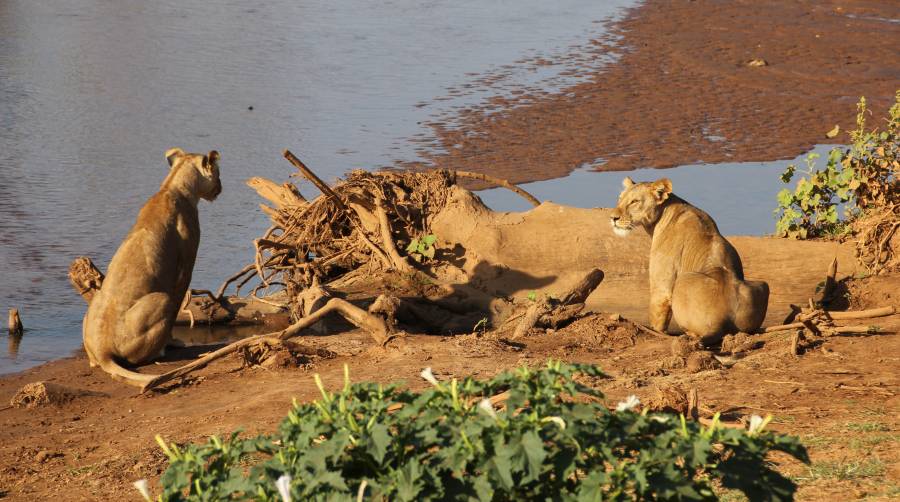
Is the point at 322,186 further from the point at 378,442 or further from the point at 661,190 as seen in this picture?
the point at 378,442

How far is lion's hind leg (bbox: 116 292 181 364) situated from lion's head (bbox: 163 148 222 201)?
1218 millimetres

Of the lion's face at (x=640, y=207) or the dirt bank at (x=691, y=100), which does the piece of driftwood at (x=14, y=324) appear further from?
the dirt bank at (x=691, y=100)

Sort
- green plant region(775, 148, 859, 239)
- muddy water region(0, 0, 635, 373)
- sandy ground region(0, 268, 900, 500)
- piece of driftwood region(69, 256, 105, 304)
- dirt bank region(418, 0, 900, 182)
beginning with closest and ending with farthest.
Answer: sandy ground region(0, 268, 900, 500)
piece of driftwood region(69, 256, 105, 304)
green plant region(775, 148, 859, 239)
muddy water region(0, 0, 635, 373)
dirt bank region(418, 0, 900, 182)

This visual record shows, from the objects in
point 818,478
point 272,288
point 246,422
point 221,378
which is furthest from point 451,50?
point 818,478

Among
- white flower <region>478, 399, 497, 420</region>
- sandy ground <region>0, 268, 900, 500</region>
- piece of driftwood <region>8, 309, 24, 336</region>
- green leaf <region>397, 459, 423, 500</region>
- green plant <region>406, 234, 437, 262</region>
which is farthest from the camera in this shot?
green plant <region>406, 234, 437, 262</region>

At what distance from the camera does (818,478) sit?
20.3 feet

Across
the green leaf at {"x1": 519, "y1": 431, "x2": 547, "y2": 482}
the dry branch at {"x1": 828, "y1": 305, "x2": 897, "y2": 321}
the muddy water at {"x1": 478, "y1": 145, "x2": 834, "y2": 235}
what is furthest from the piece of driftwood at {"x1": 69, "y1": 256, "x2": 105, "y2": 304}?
the green leaf at {"x1": 519, "y1": 431, "x2": 547, "y2": 482}

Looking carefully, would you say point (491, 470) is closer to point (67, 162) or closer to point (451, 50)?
point (67, 162)

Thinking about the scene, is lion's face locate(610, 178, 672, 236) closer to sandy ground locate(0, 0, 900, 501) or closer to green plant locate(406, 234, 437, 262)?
sandy ground locate(0, 0, 900, 501)

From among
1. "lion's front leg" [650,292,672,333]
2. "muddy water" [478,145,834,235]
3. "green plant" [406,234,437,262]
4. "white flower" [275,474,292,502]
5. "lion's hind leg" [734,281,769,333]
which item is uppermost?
"white flower" [275,474,292,502]

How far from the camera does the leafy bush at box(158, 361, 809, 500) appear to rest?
3.89 m

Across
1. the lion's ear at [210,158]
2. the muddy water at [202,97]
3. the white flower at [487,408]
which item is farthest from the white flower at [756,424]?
the muddy water at [202,97]

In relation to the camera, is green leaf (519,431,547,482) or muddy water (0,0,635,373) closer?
green leaf (519,431,547,482)

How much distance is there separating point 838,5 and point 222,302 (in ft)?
74.0
